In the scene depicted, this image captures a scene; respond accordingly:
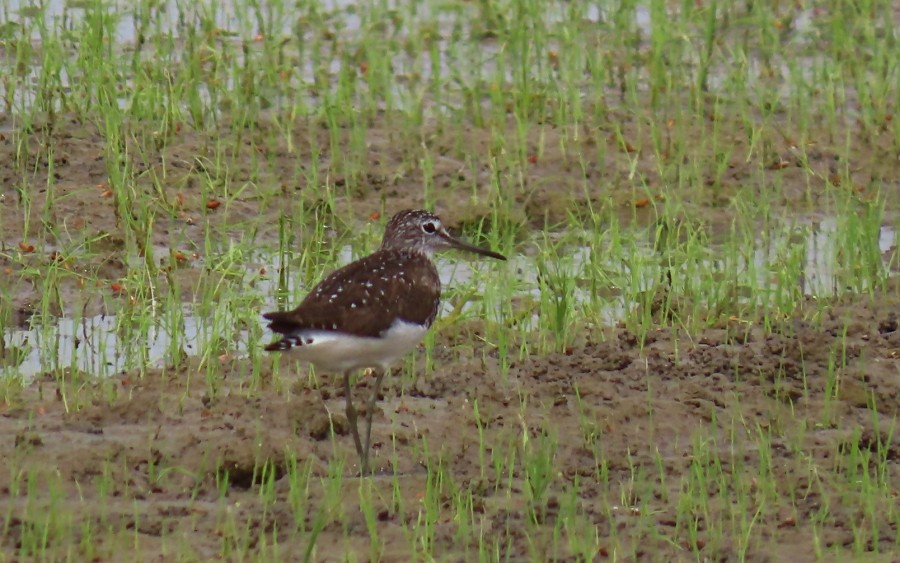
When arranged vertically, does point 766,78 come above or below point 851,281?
above

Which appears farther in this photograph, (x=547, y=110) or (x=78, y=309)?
(x=547, y=110)

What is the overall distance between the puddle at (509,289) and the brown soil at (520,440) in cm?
30

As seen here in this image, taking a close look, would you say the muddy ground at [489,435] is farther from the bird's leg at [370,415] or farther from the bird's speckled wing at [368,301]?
the bird's speckled wing at [368,301]

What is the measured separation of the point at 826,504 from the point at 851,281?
2.92m

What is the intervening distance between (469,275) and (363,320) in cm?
242

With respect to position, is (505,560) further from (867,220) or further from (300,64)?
(300,64)

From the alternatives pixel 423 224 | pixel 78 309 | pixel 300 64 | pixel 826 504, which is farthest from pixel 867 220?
pixel 300 64

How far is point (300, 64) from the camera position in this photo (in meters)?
12.7

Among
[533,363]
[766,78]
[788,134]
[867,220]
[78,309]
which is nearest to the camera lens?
[533,363]

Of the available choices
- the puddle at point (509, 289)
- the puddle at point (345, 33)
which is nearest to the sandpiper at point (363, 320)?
the puddle at point (509, 289)

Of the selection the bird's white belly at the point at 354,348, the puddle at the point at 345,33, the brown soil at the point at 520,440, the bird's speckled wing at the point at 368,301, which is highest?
the puddle at the point at 345,33

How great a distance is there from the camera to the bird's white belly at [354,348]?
276 inches

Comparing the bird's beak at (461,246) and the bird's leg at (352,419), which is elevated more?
the bird's beak at (461,246)

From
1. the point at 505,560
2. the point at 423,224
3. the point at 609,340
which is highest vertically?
the point at 423,224
